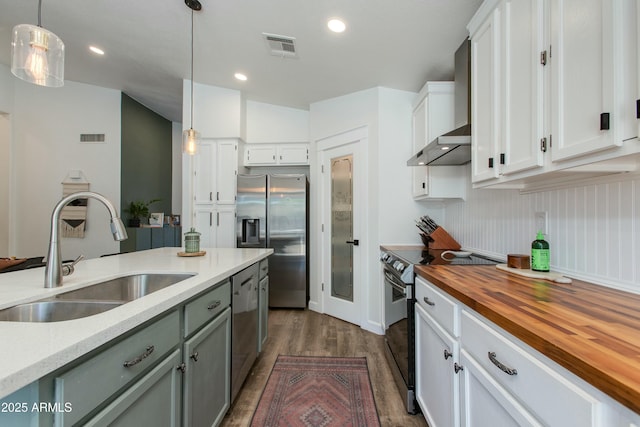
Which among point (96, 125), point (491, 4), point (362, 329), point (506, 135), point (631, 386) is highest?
point (96, 125)

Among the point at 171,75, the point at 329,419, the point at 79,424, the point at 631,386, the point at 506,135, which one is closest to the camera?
the point at 631,386

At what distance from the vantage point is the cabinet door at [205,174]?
403 centimetres

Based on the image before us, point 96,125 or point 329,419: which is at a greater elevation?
point 96,125

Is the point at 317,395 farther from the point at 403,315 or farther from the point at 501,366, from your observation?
the point at 501,366

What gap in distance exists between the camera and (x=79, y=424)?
68 cm

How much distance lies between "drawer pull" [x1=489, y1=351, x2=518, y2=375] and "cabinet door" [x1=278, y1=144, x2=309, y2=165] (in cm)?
363

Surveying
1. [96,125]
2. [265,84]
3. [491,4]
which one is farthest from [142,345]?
[96,125]

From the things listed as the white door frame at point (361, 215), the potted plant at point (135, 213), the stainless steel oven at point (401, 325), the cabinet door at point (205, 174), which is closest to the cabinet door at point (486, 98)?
the stainless steel oven at point (401, 325)

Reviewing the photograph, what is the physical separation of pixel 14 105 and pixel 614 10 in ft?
22.2

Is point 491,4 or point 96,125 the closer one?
point 491,4

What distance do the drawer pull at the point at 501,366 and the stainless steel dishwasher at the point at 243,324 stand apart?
1372 millimetres

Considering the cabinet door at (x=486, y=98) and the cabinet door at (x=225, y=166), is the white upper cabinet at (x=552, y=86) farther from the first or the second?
the cabinet door at (x=225, y=166)

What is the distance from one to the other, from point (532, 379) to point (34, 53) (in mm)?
2542

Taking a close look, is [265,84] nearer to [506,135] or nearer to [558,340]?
[506,135]
